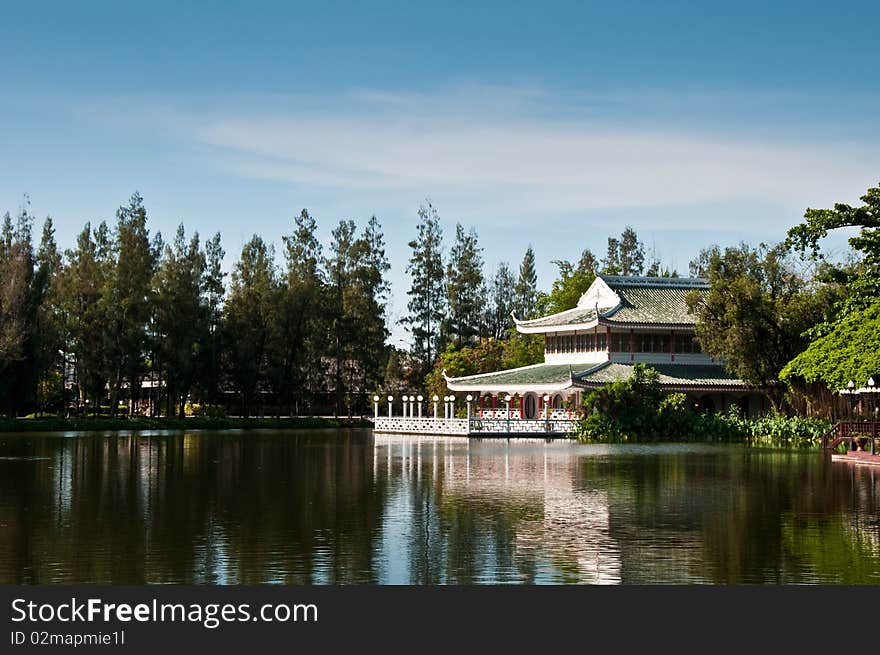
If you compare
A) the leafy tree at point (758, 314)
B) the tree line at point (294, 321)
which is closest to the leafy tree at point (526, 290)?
the tree line at point (294, 321)

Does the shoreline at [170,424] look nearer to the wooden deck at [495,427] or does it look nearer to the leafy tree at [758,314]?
the wooden deck at [495,427]

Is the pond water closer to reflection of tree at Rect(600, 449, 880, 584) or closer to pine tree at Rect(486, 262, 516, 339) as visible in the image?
reflection of tree at Rect(600, 449, 880, 584)

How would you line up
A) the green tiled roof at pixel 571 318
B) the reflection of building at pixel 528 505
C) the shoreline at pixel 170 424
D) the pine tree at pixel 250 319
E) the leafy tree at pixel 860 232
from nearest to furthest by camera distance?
1. the reflection of building at pixel 528 505
2. the leafy tree at pixel 860 232
3. the green tiled roof at pixel 571 318
4. the shoreline at pixel 170 424
5. the pine tree at pixel 250 319

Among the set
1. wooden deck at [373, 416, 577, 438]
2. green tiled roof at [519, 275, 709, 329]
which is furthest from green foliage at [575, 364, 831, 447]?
green tiled roof at [519, 275, 709, 329]

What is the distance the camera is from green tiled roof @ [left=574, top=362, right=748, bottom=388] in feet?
185

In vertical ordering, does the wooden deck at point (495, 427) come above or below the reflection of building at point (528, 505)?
above

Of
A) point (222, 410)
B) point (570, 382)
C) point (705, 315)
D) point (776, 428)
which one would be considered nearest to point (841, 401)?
point (776, 428)

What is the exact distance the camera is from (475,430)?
55938 mm

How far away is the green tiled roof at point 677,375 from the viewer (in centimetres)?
5644

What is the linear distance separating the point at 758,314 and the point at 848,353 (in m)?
15.7

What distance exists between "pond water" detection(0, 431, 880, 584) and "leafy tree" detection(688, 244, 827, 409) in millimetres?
17241

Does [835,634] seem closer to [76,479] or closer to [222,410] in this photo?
[76,479]

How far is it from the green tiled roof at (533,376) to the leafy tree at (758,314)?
22.2ft

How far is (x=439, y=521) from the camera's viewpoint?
1898cm
